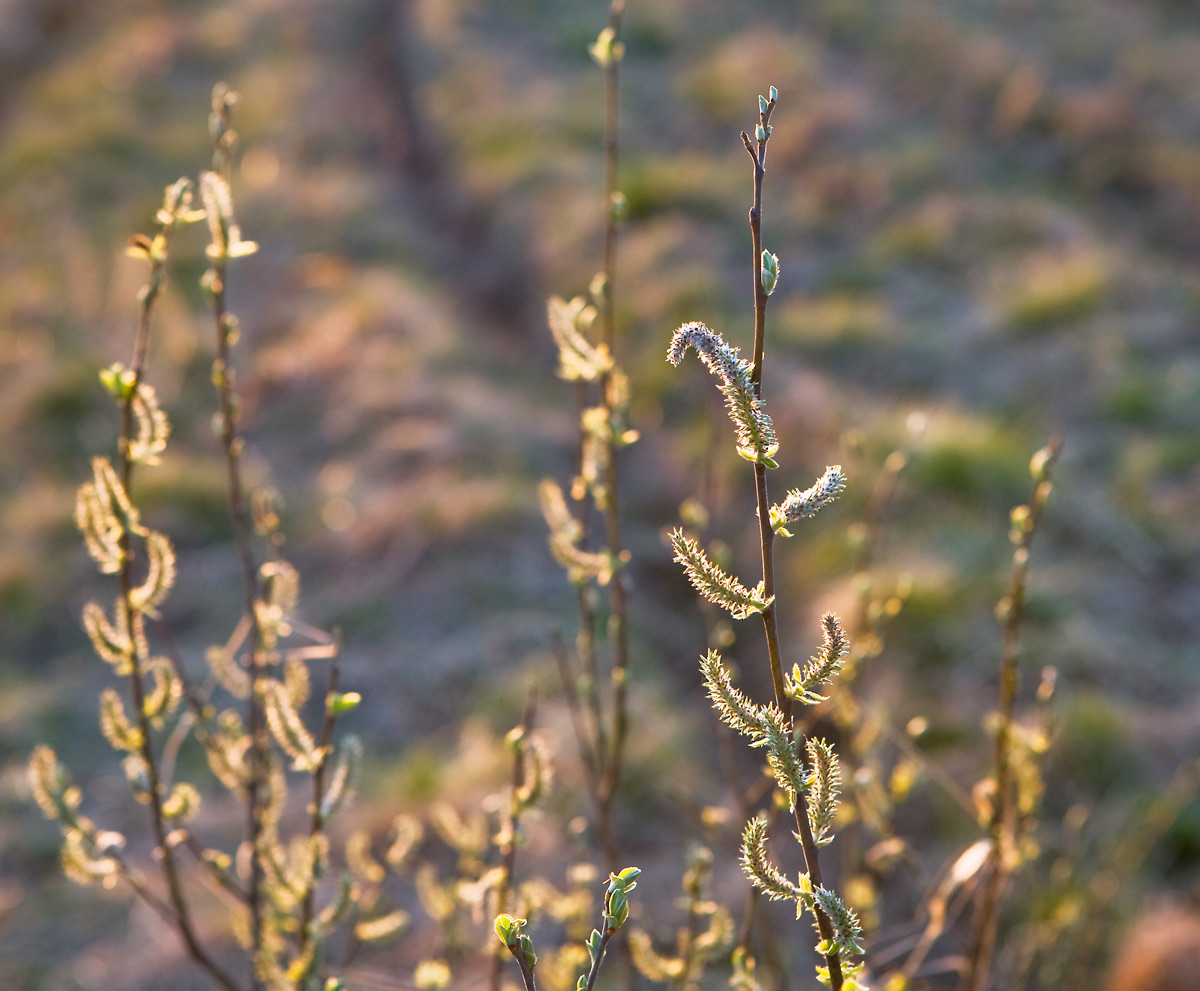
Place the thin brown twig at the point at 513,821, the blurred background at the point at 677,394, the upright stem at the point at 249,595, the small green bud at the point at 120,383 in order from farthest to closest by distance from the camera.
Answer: the blurred background at the point at 677,394 → the upright stem at the point at 249,595 → the thin brown twig at the point at 513,821 → the small green bud at the point at 120,383

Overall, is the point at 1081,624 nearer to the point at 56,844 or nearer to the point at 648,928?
the point at 648,928

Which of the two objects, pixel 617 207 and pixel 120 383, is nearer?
pixel 120 383

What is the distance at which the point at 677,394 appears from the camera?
16.6ft

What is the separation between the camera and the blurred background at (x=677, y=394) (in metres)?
3.03

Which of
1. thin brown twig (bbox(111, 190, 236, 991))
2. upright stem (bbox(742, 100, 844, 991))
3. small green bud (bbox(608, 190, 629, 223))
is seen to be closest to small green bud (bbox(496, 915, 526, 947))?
upright stem (bbox(742, 100, 844, 991))

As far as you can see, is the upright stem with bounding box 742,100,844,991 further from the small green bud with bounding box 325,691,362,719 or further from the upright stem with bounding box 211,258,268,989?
the upright stem with bounding box 211,258,268,989

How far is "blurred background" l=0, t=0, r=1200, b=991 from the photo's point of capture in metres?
3.03

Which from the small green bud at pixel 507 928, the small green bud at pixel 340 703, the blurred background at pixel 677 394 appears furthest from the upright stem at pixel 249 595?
the small green bud at pixel 507 928

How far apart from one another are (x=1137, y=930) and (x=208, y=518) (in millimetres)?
4046

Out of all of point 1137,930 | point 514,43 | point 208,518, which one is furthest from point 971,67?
point 1137,930

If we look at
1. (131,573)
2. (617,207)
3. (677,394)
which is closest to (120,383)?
(131,573)

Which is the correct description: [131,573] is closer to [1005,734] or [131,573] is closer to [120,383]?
[120,383]

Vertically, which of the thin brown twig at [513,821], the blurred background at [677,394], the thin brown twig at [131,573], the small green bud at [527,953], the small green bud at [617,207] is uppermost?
the blurred background at [677,394]

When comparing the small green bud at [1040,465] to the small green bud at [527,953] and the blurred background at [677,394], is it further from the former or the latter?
the small green bud at [527,953]
